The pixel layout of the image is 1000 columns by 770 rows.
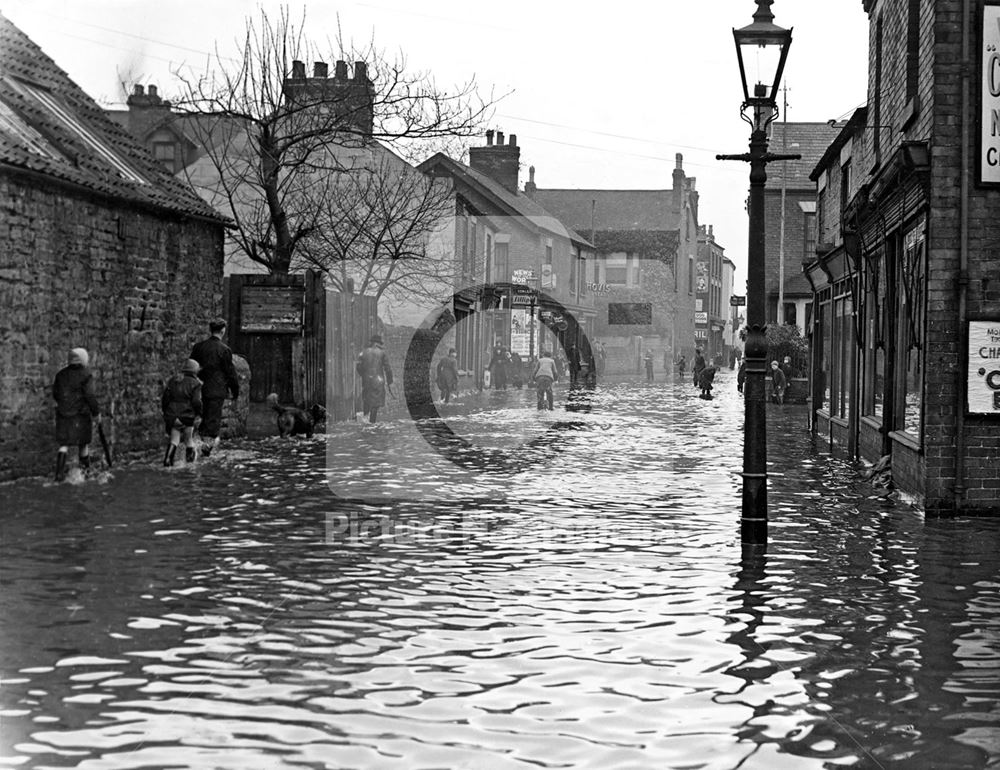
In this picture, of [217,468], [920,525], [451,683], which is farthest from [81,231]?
[451,683]

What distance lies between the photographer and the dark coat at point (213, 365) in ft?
58.6

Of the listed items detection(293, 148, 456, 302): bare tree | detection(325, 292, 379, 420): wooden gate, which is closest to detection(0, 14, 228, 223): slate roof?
detection(293, 148, 456, 302): bare tree

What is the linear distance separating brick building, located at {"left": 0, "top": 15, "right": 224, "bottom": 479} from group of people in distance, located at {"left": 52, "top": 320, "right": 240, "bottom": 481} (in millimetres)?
529

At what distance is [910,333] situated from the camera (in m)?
14.6

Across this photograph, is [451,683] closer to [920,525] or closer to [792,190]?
[920,525]

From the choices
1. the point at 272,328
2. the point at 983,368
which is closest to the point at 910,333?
the point at 983,368

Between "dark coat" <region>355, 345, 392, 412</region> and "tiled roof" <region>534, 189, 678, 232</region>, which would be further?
"tiled roof" <region>534, 189, 678, 232</region>

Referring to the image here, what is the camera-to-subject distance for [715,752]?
515 cm

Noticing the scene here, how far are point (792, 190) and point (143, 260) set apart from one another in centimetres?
3733

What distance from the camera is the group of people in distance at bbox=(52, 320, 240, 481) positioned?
14922 millimetres

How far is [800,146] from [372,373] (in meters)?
29.5

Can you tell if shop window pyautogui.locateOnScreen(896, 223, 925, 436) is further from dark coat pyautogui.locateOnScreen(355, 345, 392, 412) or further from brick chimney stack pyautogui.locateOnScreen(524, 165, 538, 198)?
brick chimney stack pyautogui.locateOnScreen(524, 165, 538, 198)

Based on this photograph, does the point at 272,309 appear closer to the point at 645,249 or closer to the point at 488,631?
the point at 488,631

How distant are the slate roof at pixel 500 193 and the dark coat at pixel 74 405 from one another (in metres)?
25.2
